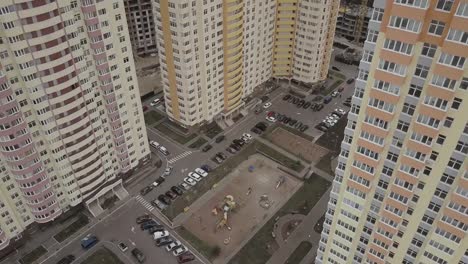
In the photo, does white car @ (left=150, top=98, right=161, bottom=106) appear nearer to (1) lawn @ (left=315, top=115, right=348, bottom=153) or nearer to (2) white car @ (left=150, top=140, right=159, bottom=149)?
(2) white car @ (left=150, top=140, right=159, bottom=149)

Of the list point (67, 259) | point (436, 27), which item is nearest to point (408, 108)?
point (436, 27)

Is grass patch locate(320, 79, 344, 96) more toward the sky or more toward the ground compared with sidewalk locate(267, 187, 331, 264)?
more toward the sky

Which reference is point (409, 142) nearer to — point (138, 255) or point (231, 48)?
point (138, 255)

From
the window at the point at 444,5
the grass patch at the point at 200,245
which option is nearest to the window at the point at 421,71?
the window at the point at 444,5

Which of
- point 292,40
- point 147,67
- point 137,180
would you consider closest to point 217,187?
point 137,180

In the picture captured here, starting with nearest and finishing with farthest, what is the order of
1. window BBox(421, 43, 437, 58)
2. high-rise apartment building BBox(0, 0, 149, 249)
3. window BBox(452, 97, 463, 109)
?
window BBox(421, 43, 437, 58)
window BBox(452, 97, 463, 109)
high-rise apartment building BBox(0, 0, 149, 249)

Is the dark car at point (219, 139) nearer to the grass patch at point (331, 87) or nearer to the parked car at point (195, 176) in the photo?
the parked car at point (195, 176)

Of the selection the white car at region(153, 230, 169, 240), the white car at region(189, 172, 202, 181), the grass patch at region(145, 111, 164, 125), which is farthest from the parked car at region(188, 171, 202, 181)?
the grass patch at region(145, 111, 164, 125)
